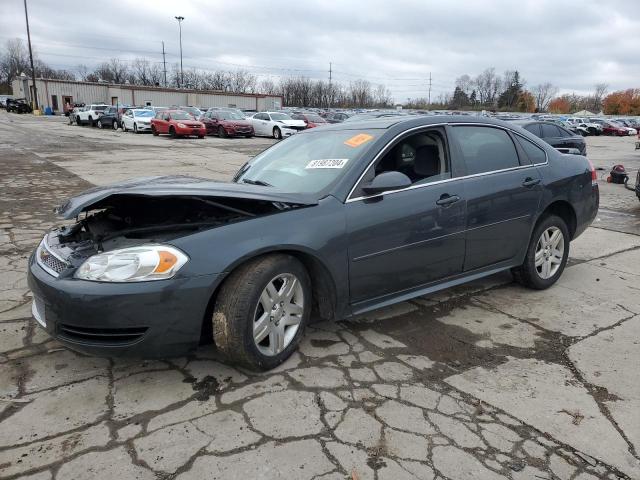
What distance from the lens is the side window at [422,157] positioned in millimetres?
3827

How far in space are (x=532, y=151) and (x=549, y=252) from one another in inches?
37.9

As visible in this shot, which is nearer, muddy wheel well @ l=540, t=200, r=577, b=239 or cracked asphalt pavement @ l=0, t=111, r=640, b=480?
cracked asphalt pavement @ l=0, t=111, r=640, b=480

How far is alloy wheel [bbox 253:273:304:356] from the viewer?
3016 mm

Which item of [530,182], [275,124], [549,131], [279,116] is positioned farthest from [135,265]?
[279,116]

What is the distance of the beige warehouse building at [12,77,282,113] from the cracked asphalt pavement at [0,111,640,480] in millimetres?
56647

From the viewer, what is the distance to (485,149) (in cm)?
427

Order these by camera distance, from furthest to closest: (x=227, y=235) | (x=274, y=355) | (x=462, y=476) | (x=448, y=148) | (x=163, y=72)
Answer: (x=163, y=72) < (x=448, y=148) < (x=274, y=355) < (x=227, y=235) < (x=462, y=476)

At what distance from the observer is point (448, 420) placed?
107 inches

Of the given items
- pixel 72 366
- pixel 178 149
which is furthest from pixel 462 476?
pixel 178 149

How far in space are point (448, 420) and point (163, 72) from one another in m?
106

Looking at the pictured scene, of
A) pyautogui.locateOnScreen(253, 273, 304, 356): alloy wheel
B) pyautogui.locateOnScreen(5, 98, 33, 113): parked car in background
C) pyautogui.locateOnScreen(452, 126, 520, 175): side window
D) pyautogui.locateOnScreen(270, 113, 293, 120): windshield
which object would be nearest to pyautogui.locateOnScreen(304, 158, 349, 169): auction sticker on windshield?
pyautogui.locateOnScreen(253, 273, 304, 356): alloy wheel

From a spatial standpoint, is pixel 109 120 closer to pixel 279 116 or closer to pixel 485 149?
pixel 279 116

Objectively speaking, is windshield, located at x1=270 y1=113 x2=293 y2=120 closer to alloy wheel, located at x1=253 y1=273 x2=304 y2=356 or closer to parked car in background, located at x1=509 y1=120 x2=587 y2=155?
parked car in background, located at x1=509 y1=120 x2=587 y2=155

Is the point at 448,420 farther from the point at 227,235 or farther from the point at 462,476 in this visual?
the point at 227,235
